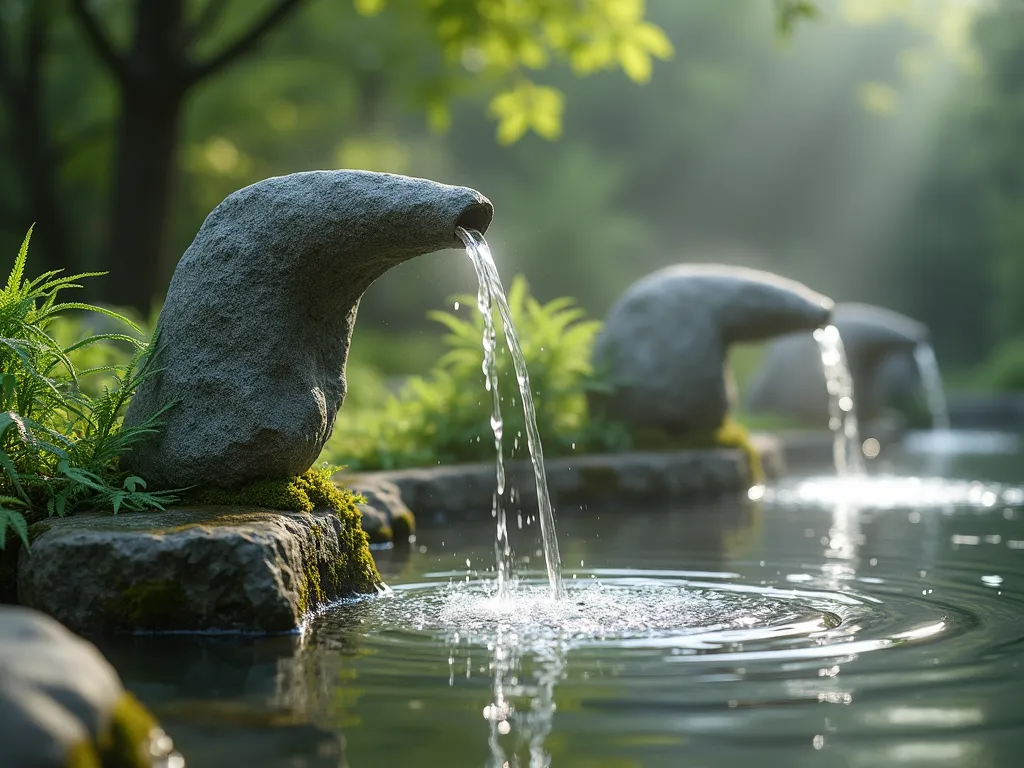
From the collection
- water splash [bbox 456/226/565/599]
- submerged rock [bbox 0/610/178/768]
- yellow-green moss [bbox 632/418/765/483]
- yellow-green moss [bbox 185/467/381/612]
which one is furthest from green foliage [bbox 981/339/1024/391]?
submerged rock [bbox 0/610/178/768]

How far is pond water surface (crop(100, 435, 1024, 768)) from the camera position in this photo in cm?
344

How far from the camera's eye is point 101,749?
294 centimetres

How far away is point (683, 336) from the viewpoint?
10828mm

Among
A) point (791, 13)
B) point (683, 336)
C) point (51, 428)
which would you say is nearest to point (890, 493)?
point (683, 336)

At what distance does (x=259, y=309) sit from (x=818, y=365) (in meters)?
12.0

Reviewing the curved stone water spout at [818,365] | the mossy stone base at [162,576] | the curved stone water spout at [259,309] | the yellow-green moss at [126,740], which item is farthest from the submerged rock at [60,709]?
the curved stone water spout at [818,365]

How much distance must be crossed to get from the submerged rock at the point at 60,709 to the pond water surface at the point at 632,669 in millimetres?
266

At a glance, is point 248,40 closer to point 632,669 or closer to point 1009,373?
point 632,669

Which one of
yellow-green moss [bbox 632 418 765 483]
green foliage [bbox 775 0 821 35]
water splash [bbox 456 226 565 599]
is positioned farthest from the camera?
green foliage [bbox 775 0 821 35]

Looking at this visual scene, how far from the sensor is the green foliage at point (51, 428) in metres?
5.29

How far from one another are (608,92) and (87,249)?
22868 mm

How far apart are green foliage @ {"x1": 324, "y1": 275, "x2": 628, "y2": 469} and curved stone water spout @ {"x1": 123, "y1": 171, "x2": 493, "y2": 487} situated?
326 cm

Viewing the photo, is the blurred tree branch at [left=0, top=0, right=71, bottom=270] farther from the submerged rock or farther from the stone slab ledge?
the submerged rock

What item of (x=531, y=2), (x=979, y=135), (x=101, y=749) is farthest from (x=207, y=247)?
(x=979, y=135)
